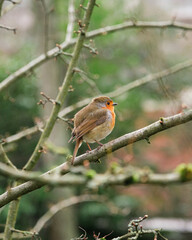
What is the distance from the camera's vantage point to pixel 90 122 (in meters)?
4.14

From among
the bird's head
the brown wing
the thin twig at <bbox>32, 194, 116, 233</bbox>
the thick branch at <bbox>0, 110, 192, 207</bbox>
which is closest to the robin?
the brown wing

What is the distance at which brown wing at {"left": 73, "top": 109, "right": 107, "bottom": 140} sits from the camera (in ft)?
13.1

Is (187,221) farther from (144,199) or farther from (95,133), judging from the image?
(95,133)

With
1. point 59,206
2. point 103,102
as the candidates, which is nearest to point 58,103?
point 103,102

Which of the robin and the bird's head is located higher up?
the bird's head

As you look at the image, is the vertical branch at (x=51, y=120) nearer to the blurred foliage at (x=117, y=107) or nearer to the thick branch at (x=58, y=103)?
the thick branch at (x=58, y=103)

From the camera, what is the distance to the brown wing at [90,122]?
4000 mm

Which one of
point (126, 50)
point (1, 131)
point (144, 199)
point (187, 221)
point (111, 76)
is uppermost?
point (126, 50)

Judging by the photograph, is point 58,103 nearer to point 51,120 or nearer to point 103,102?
point 51,120

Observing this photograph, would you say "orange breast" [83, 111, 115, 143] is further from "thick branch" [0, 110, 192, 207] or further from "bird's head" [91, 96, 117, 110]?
"thick branch" [0, 110, 192, 207]

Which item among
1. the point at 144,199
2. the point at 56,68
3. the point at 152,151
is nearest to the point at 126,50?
the point at 56,68

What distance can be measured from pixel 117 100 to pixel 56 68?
233 cm

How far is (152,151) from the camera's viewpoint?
11375 mm

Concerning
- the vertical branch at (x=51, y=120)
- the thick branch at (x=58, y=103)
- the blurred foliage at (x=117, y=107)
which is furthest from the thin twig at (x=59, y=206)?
the blurred foliage at (x=117, y=107)
